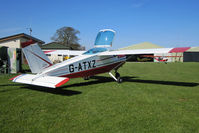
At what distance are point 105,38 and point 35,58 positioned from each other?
4675 millimetres

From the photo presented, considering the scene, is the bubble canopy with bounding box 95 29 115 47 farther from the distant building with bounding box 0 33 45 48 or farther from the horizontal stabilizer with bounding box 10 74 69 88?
the distant building with bounding box 0 33 45 48

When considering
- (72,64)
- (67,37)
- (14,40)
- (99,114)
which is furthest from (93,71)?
(67,37)

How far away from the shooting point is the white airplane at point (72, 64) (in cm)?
613

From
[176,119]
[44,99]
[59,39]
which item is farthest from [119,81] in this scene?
[59,39]

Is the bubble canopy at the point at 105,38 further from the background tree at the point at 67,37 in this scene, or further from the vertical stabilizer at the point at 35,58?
the background tree at the point at 67,37

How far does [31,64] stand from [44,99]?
1.95 metres

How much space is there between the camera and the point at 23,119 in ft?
12.6

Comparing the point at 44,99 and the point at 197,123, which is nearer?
the point at 197,123

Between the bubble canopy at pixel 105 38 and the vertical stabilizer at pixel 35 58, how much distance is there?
4001 millimetres

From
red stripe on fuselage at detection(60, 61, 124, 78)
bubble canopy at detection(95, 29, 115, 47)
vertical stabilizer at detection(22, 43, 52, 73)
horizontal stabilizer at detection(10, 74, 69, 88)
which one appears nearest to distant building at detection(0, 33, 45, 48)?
bubble canopy at detection(95, 29, 115, 47)

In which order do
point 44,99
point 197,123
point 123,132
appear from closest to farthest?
point 123,132 → point 197,123 → point 44,99

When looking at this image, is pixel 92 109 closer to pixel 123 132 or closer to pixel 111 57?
pixel 123 132

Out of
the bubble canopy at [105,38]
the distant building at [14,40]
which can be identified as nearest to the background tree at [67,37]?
the distant building at [14,40]

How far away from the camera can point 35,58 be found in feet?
22.6
